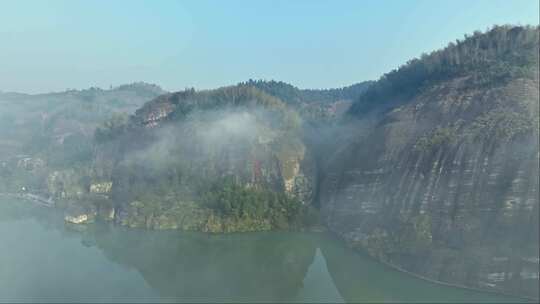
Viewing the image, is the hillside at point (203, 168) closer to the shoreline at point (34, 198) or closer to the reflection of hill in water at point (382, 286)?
the shoreline at point (34, 198)

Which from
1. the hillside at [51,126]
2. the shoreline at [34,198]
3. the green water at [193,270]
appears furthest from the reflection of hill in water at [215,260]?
the hillside at [51,126]

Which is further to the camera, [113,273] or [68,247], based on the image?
[68,247]

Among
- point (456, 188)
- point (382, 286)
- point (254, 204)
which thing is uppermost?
point (456, 188)

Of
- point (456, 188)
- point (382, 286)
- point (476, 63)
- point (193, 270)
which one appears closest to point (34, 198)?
point (193, 270)

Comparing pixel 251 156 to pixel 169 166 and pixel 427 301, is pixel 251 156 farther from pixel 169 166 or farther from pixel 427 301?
pixel 427 301

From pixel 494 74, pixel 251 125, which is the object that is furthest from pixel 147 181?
pixel 494 74

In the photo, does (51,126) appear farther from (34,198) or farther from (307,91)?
(307,91)
